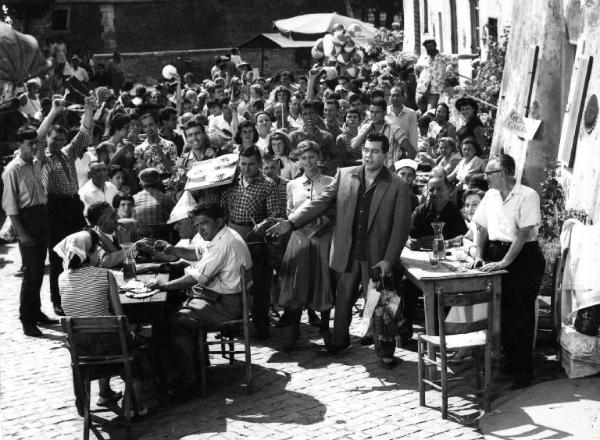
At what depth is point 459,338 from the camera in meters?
8.32

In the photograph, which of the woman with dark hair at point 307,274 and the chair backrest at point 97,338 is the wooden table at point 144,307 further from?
the woman with dark hair at point 307,274

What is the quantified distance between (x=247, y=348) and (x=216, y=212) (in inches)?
44.5

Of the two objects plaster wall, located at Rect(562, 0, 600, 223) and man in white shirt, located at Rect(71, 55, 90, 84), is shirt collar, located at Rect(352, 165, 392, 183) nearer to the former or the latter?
plaster wall, located at Rect(562, 0, 600, 223)

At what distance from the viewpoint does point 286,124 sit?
15930 mm

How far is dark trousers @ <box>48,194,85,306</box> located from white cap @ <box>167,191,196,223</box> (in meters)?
1.24

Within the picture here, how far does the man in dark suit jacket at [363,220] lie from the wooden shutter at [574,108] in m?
2.48

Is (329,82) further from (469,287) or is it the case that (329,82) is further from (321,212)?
(469,287)

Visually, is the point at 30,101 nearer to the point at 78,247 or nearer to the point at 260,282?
the point at 260,282

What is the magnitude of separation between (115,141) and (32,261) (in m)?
3.60

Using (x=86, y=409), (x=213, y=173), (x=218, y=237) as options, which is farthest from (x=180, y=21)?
(x=86, y=409)

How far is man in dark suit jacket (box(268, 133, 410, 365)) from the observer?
366 inches

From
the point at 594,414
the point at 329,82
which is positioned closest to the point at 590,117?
the point at 594,414

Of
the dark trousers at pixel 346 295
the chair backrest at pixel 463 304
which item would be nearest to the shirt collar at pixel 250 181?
the dark trousers at pixel 346 295

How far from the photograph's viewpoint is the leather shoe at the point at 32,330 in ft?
36.0
